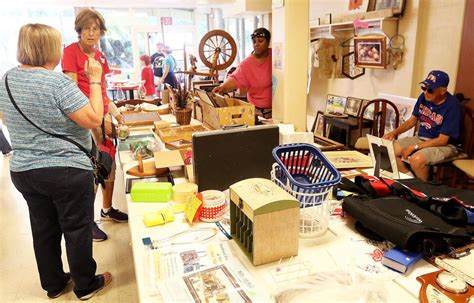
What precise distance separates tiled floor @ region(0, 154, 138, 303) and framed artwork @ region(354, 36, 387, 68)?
2.91m

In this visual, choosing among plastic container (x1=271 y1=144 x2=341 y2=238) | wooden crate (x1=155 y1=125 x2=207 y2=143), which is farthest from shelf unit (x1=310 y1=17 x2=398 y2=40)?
plastic container (x1=271 y1=144 x2=341 y2=238)

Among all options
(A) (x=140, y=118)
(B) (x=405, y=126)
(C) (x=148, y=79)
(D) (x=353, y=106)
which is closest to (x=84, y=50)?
(A) (x=140, y=118)

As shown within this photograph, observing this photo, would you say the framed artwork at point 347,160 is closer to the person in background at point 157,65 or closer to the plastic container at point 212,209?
the plastic container at point 212,209

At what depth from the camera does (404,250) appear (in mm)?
1116

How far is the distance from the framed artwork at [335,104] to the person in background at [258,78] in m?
1.72

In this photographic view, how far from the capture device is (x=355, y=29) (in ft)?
13.7

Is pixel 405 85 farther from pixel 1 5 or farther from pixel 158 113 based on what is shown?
pixel 1 5

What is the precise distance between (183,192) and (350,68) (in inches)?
141

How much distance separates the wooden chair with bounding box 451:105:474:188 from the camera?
2.80m

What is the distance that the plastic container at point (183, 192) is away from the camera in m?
1.52

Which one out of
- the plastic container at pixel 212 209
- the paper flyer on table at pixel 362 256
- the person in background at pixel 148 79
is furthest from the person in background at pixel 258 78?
the person in background at pixel 148 79

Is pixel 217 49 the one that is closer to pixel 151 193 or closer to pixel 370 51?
pixel 370 51

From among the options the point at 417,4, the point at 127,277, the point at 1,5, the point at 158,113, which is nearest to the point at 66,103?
the point at 127,277

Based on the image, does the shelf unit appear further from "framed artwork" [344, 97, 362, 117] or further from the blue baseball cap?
the blue baseball cap
